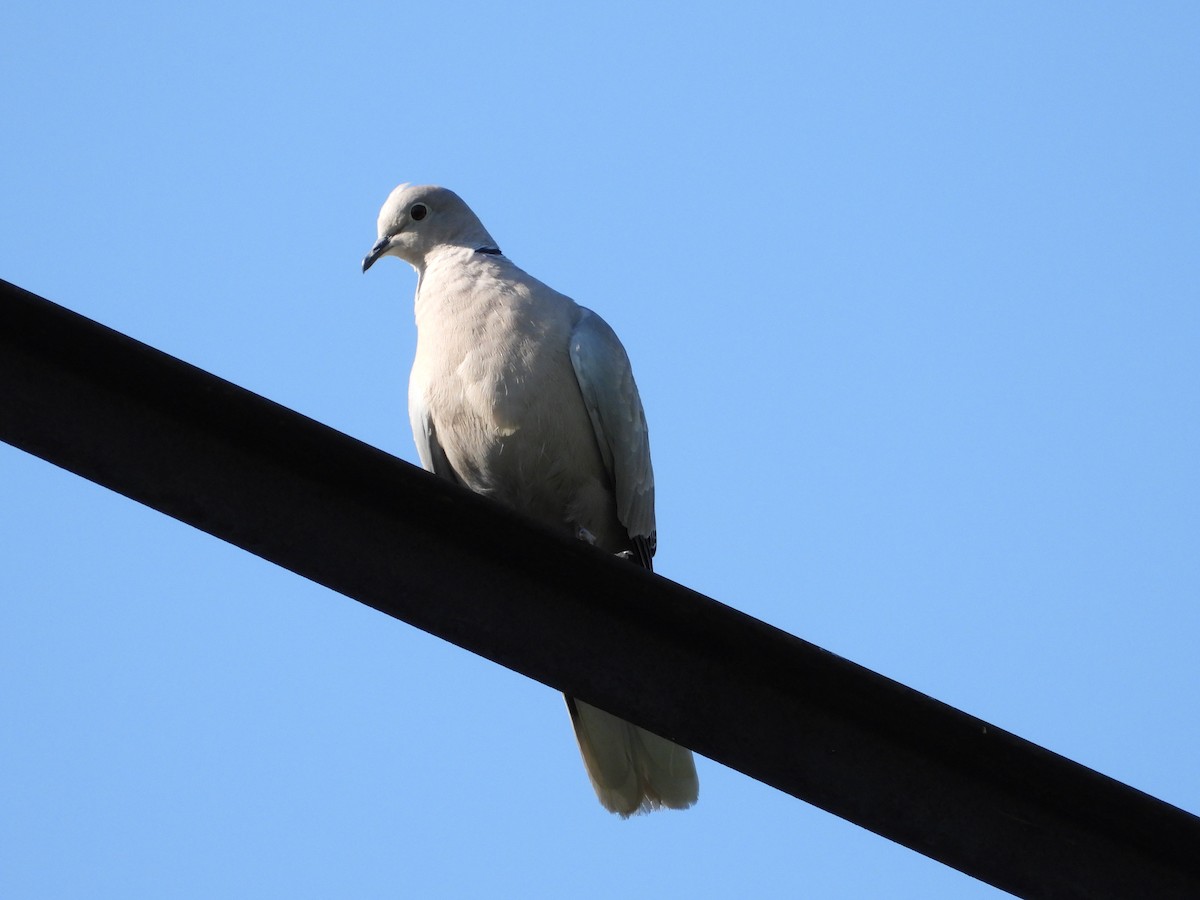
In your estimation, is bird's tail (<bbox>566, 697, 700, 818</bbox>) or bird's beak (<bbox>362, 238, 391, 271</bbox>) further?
bird's beak (<bbox>362, 238, 391, 271</bbox>)

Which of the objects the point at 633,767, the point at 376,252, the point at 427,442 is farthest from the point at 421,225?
the point at 633,767

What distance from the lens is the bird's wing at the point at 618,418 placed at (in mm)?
5238

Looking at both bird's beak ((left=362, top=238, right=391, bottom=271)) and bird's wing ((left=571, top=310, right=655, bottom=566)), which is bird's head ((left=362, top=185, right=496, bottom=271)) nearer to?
bird's beak ((left=362, top=238, right=391, bottom=271))

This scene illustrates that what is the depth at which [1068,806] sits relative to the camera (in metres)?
2.54

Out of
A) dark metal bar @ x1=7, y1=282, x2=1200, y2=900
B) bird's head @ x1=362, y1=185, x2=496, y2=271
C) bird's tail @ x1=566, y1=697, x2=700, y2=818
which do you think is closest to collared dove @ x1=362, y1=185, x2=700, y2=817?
bird's tail @ x1=566, y1=697, x2=700, y2=818

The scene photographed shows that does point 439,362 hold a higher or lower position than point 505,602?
higher

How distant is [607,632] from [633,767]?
2.43 meters

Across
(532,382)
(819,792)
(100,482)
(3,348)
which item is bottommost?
(819,792)

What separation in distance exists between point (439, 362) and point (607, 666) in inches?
115

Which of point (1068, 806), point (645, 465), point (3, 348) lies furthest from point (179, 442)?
point (645, 465)

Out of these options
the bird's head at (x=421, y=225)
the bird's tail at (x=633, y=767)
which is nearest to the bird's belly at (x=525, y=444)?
the bird's tail at (x=633, y=767)

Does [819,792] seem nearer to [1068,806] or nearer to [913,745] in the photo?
[913,745]

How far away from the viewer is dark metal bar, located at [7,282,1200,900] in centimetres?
238

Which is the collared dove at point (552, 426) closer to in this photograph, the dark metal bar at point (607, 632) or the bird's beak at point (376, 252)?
the bird's beak at point (376, 252)
